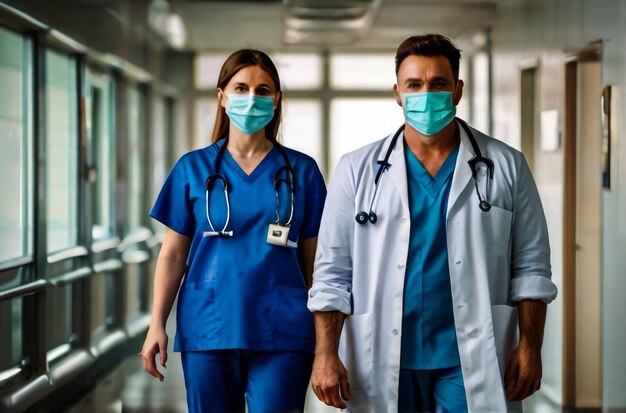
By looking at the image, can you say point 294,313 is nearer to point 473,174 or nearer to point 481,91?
point 473,174

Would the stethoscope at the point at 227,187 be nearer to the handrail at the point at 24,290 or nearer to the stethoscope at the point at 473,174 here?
the stethoscope at the point at 473,174

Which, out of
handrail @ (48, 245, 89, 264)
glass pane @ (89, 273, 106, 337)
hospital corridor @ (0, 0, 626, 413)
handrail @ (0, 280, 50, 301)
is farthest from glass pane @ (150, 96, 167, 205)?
handrail @ (0, 280, 50, 301)

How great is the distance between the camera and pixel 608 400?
3592mm

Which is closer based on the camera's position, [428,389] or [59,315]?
[428,389]

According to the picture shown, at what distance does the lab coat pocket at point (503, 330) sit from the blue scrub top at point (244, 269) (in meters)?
0.50

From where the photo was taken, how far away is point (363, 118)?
4.18 meters

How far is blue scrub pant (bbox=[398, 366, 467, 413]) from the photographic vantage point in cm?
183

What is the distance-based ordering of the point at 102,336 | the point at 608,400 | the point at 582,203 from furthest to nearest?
1. the point at 102,336
2. the point at 582,203
3. the point at 608,400

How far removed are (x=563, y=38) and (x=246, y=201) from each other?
90.0 inches

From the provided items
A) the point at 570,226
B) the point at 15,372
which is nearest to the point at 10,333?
the point at 15,372

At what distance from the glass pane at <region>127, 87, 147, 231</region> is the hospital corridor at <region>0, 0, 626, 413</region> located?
2cm

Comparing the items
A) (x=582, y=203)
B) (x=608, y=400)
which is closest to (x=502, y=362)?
(x=608, y=400)

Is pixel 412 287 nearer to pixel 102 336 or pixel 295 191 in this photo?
pixel 295 191

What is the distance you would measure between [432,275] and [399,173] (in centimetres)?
22
